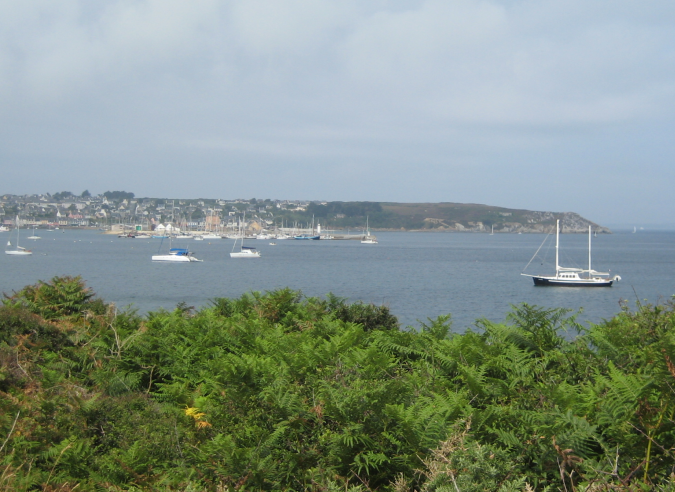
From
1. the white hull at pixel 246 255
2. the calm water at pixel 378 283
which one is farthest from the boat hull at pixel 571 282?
the white hull at pixel 246 255

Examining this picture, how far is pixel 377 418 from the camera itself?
220 inches

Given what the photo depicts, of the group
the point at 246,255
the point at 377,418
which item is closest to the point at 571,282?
the point at 246,255

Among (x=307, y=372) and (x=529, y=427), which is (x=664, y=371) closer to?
(x=529, y=427)

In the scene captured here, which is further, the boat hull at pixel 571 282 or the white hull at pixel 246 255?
the white hull at pixel 246 255

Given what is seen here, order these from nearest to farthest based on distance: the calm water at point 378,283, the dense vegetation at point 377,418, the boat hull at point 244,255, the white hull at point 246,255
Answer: the dense vegetation at point 377,418 → the calm water at point 378,283 → the boat hull at point 244,255 → the white hull at point 246,255

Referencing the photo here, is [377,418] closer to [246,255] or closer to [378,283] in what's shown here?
[378,283]

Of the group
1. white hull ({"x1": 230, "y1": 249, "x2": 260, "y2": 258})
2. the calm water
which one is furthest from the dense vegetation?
white hull ({"x1": 230, "y1": 249, "x2": 260, "y2": 258})

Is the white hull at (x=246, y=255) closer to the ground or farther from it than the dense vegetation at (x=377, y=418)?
closer to the ground

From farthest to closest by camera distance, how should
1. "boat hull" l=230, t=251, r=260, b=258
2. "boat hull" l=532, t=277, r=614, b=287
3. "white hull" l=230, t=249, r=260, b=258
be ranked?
"white hull" l=230, t=249, r=260, b=258 < "boat hull" l=230, t=251, r=260, b=258 < "boat hull" l=532, t=277, r=614, b=287

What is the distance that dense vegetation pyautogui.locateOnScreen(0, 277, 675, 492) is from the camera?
4664 mm

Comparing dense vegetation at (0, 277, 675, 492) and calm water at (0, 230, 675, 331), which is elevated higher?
dense vegetation at (0, 277, 675, 492)

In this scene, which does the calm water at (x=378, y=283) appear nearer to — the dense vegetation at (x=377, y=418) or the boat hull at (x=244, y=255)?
the boat hull at (x=244, y=255)

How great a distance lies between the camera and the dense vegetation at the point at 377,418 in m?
4.66

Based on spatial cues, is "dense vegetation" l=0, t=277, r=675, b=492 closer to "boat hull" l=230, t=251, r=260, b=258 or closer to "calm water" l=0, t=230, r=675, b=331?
"calm water" l=0, t=230, r=675, b=331
